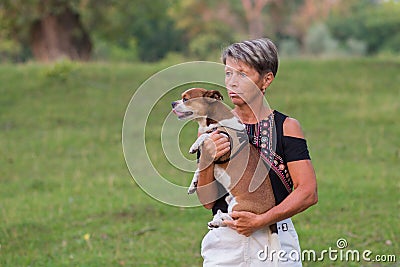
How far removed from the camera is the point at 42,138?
39.6 feet

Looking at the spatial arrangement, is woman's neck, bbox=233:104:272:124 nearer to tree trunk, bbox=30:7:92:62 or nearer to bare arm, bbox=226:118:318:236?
bare arm, bbox=226:118:318:236

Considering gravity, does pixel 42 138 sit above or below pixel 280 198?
above

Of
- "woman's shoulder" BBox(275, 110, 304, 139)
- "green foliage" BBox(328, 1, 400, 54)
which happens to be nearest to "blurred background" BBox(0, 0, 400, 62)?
"green foliage" BBox(328, 1, 400, 54)

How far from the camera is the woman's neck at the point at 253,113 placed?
3.24 metres

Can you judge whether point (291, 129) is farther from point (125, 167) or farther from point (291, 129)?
point (125, 167)

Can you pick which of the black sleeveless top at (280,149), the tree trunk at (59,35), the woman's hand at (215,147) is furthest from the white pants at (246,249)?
the tree trunk at (59,35)

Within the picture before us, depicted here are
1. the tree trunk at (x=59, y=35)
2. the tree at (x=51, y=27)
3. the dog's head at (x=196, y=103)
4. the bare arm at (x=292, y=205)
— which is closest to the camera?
the bare arm at (x=292, y=205)

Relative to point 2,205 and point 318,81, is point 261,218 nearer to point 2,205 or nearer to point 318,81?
point 2,205

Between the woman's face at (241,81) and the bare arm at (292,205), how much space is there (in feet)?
1.17

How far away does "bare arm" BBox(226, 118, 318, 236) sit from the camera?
10.1 ft

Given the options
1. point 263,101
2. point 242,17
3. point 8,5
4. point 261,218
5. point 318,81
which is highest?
point 242,17

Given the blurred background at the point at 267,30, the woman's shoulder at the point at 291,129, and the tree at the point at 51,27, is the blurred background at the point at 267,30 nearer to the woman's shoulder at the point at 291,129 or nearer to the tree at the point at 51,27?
the tree at the point at 51,27

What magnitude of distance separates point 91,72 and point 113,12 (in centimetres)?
687

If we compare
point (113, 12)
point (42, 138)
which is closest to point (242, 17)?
point (113, 12)
